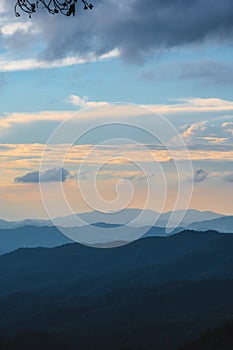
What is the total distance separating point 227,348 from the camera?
19575cm

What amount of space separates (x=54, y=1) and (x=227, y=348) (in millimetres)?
185286

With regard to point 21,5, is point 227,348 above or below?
below

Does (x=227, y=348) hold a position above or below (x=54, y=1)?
below

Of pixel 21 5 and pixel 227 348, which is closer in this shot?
pixel 21 5

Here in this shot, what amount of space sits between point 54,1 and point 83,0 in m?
1.35

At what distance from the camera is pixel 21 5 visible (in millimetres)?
27125

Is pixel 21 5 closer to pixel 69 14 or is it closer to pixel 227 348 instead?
pixel 69 14

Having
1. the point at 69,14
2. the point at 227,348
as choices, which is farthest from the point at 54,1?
the point at 227,348

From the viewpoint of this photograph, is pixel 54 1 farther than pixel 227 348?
No

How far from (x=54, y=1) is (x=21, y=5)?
153cm

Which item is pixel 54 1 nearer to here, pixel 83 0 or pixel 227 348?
pixel 83 0

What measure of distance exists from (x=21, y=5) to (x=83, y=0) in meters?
2.88

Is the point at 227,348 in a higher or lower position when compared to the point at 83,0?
lower

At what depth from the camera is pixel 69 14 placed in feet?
87.9
